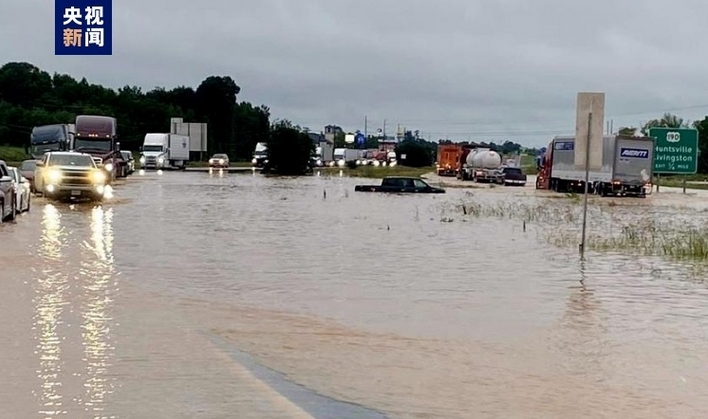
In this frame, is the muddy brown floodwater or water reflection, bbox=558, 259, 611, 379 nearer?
the muddy brown floodwater

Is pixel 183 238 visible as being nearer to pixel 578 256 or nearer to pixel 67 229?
pixel 67 229

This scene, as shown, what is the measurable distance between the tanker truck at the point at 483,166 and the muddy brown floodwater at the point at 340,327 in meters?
51.6

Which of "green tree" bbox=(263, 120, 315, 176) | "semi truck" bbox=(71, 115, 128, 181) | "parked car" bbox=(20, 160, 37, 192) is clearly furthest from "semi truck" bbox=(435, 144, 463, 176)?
"parked car" bbox=(20, 160, 37, 192)

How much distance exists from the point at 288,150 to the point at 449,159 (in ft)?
50.8

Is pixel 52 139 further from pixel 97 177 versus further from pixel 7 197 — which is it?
pixel 7 197

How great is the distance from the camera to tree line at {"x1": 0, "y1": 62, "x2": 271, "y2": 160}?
115 m

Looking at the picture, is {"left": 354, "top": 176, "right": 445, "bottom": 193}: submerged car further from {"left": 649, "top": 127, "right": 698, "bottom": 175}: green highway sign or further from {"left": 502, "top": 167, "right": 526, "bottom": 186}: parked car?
{"left": 502, "top": 167, "right": 526, "bottom": 186}: parked car

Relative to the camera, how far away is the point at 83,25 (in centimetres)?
2995

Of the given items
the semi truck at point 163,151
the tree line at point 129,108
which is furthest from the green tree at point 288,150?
the tree line at point 129,108

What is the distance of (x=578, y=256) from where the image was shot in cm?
2086

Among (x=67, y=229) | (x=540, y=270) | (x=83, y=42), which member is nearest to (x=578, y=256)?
(x=540, y=270)

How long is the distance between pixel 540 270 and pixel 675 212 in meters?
25.0

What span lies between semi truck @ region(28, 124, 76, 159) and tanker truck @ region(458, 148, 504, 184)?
3309cm

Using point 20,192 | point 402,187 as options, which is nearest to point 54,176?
point 20,192
